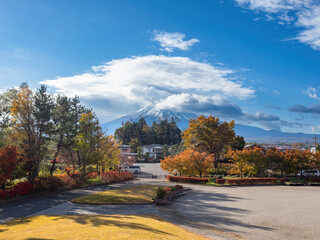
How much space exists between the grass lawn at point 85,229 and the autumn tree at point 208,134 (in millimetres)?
35344

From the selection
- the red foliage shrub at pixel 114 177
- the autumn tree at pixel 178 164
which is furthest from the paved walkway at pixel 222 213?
the autumn tree at pixel 178 164

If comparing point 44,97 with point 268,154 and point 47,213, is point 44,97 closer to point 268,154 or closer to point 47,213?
point 47,213

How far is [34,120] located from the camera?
84.7ft

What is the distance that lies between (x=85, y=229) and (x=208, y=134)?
1540 inches

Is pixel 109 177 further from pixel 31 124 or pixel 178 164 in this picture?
pixel 31 124

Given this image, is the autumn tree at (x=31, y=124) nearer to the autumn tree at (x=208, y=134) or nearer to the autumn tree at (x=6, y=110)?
the autumn tree at (x=6, y=110)

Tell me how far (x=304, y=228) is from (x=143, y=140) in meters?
111

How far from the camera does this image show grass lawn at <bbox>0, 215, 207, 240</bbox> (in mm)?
9695

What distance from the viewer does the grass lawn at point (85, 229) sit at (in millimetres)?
9695

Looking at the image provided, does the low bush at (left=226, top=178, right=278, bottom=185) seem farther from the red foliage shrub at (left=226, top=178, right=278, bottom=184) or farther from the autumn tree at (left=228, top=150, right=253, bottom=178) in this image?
the autumn tree at (left=228, top=150, right=253, bottom=178)

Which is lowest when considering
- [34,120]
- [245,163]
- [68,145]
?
[245,163]

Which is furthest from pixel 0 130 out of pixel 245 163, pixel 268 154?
pixel 268 154

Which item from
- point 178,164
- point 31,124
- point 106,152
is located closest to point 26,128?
point 31,124

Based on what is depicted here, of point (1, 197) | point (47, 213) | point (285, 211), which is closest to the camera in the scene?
point (47, 213)
